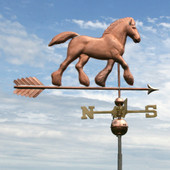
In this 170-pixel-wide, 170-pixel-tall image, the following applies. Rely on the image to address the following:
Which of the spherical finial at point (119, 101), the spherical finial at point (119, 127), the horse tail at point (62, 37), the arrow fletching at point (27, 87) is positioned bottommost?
the spherical finial at point (119, 127)

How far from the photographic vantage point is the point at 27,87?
14.2ft

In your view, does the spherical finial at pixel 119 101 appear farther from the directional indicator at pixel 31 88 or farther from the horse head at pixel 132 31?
the horse head at pixel 132 31

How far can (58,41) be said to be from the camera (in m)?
4.54

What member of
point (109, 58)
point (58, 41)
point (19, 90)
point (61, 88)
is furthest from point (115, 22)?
point (19, 90)

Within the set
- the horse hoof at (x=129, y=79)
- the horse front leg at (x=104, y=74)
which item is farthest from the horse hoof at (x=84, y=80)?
the horse hoof at (x=129, y=79)

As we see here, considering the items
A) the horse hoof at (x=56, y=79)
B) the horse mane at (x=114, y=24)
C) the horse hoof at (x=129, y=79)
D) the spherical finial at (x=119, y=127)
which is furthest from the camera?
the horse mane at (x=114, y=24)

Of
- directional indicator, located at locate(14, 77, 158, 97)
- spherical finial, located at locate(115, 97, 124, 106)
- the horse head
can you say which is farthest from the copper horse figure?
spherical finial, located at locate(115, 97, 124, 106)

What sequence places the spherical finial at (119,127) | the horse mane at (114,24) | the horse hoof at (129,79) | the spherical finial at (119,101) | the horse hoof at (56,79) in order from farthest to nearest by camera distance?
1. the horse mane at (114,24)
2. the horse hoof at (129,79)
3. the horse hoof at (56,79)
4. the spherical finial at (119,101)
5. the spherical finial at (119,127)

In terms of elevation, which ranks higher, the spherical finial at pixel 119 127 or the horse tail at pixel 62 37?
the horse tail at pixel 62 37

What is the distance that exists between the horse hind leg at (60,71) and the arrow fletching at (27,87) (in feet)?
0.71

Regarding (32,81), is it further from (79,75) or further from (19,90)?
(79,75)

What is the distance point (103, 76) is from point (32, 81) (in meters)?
1.05

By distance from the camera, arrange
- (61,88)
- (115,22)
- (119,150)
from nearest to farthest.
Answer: (119,150), (61,88), (115,22)

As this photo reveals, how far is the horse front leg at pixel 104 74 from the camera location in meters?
4.42
